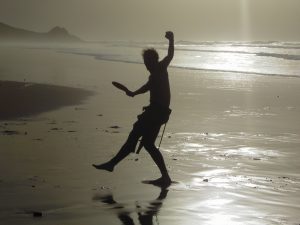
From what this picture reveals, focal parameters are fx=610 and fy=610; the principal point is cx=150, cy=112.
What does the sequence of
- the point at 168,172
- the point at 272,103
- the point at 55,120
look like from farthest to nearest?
the point at 272,103 → the point at 55,120 → the point at 168,172

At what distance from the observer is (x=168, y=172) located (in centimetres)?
901

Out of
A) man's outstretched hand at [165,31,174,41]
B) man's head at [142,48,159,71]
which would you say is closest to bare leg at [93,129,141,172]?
man's head at [142,48,159,71]

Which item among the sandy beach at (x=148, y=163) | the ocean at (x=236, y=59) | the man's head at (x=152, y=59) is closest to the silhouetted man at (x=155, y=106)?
the man's head at (x=152, y=59)

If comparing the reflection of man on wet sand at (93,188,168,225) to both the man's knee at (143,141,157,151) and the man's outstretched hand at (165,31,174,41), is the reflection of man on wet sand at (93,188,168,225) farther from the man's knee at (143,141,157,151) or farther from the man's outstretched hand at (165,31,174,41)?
the man's outstretched hand at (165,31,174,41)

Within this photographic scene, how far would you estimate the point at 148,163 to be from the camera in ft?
31.7

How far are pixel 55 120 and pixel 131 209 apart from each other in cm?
788

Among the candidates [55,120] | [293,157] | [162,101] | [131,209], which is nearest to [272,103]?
[55,120]

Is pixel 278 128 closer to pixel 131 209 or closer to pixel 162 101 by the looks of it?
pixel 162 101

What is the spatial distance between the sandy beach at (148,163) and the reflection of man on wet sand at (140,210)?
0.01 m

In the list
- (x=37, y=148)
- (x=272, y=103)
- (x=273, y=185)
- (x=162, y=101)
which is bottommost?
(x=272, y=103)

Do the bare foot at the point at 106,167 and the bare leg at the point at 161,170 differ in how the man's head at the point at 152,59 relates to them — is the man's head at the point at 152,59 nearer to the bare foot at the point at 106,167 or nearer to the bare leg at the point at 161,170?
the bare leg at the point at 161,170

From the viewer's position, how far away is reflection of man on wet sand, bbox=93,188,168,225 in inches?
253

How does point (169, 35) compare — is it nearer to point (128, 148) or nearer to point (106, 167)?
point (128, 148)

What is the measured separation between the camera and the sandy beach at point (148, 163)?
22.1ft
